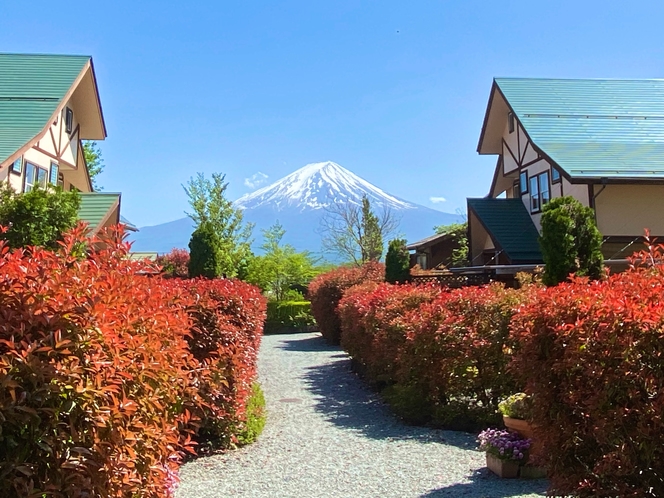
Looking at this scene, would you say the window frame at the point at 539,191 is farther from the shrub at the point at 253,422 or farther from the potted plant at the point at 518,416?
the potted plant at the point at 518,416

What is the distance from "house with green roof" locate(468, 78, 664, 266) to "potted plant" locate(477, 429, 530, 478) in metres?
14.6

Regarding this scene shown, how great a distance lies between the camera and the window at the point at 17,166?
18112mm

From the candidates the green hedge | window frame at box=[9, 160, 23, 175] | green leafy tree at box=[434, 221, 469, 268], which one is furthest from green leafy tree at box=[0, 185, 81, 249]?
green leafy tree at box=[434, 221, 469, 268]

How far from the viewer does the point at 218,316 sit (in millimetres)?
6969

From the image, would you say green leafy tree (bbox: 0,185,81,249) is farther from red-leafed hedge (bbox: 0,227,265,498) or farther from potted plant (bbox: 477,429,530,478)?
red-leafed hedge (bbox: 0,227,265,498)

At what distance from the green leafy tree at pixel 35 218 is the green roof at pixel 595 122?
14.9 metres

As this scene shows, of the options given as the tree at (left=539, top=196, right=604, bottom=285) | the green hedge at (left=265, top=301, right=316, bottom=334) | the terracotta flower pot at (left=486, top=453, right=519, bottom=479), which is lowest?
the terracotta flower pot at (left=486, top=453, right=519, bottom=479)

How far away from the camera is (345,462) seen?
256 inches

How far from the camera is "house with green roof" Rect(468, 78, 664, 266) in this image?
64.3ft

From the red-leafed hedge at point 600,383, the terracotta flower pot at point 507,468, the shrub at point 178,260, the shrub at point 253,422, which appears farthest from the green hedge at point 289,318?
the red-leafed hedge at point 600,383

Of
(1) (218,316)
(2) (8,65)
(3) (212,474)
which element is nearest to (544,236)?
(1) (218,316)

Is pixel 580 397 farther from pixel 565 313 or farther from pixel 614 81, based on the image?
pixel 614 81

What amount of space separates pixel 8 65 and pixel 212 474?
75.9 ft

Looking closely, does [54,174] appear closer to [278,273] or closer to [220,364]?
[278,273]
